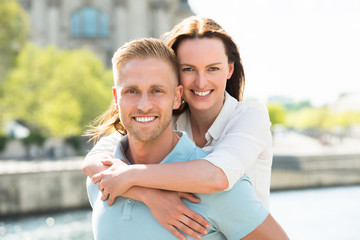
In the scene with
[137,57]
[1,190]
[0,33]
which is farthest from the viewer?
[0,33]

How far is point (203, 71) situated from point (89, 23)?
132ft

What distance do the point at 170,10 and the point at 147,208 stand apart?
4245 centimetres

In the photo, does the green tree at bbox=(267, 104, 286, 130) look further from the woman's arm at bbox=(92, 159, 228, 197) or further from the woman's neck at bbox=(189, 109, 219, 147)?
the woman's arm at bbox=(92, 159, 228, 197)

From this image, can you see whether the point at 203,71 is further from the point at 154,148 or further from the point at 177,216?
the point at 177,216

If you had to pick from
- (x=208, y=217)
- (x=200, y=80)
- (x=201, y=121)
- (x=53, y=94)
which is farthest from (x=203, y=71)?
(x=53, y=94)

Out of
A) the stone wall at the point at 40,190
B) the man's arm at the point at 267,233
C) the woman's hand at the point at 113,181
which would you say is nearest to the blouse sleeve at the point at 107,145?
the woman's hand at the point at 113,181

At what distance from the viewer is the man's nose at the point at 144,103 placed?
6.46ft

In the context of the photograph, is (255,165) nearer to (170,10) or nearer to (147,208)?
(147,208)

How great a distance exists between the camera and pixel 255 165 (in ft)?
8.34

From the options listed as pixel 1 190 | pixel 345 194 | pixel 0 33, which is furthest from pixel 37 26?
pixel 345 194

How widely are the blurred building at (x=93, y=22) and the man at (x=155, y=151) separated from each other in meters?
38.8

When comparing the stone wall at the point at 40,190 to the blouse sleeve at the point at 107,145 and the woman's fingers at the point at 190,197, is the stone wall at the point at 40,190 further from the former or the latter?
the woman's fingers at the point at 190,197

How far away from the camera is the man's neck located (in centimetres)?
213

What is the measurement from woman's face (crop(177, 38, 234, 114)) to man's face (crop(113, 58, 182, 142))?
1.91 feet
